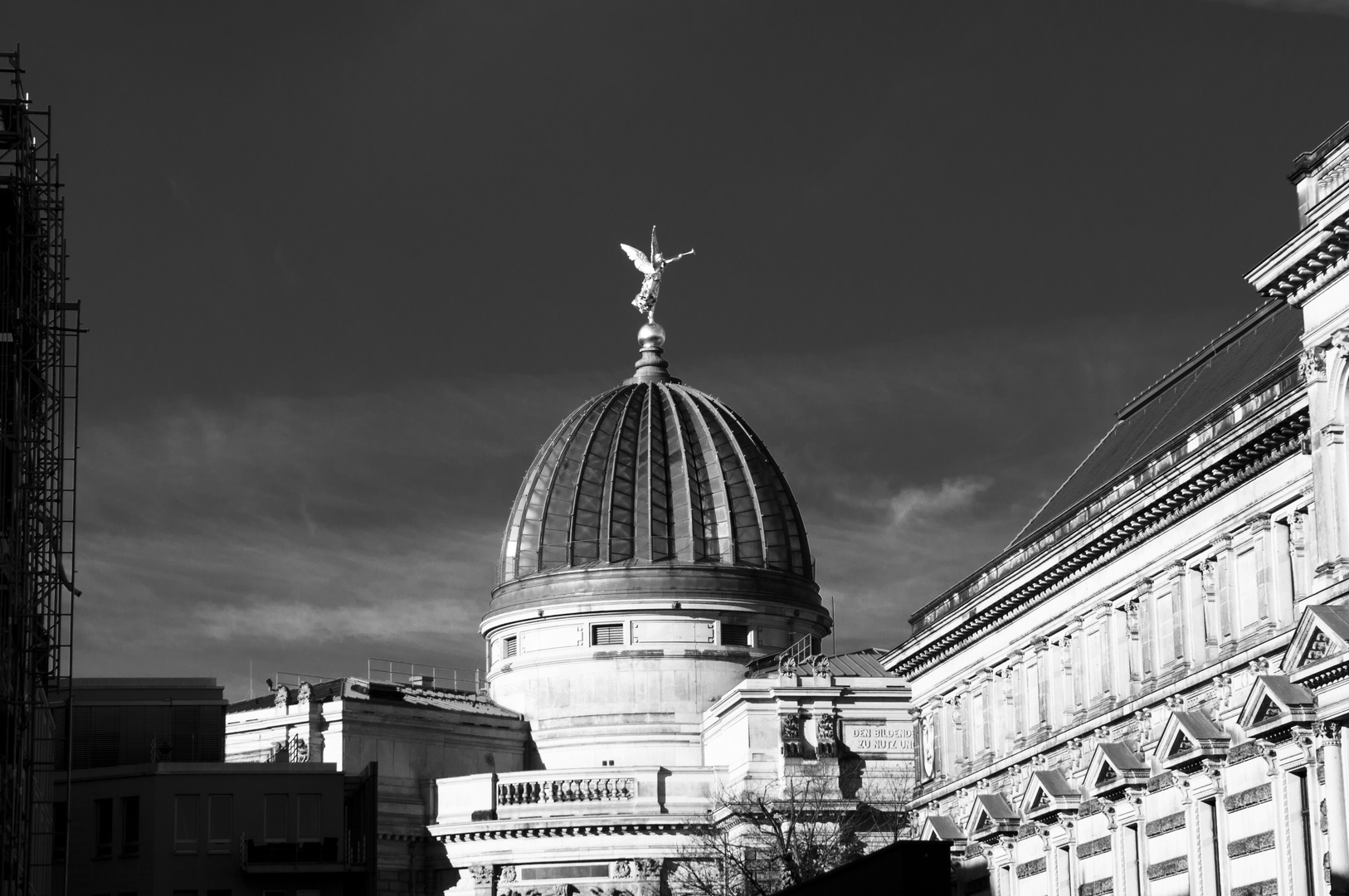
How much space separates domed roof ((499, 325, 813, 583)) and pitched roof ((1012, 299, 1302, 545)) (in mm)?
39345

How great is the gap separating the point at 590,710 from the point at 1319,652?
6697 cm

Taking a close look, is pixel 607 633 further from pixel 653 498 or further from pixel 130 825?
pixel 130 825

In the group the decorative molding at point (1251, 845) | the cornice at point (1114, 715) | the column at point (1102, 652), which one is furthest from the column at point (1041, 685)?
the decorative molding at point (1251, 845)

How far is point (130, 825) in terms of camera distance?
7331 centimetres

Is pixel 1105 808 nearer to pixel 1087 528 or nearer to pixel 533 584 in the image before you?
pixel 1087 528

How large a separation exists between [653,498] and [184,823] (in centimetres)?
4213

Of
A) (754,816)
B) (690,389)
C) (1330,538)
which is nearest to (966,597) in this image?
(754,816)

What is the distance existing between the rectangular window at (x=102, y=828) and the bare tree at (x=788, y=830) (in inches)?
707

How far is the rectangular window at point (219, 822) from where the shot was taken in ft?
240

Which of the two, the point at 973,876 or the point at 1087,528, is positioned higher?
the point at 1087,528

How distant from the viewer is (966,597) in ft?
231

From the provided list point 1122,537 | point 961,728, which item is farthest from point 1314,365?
point 961,728

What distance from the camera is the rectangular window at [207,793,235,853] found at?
73.2m

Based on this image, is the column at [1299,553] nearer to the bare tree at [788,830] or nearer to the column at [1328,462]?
the column at [1328,462]
